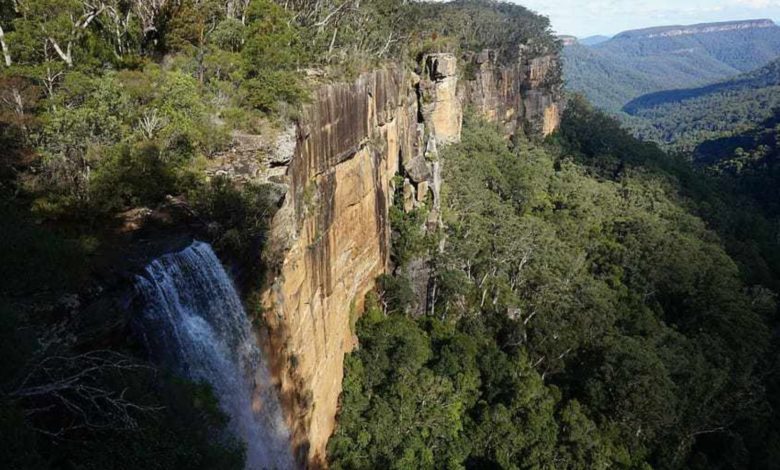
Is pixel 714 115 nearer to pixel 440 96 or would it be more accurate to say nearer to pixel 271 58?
pixel 440 96

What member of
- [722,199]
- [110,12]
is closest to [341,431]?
[110,12]

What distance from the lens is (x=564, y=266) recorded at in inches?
1369

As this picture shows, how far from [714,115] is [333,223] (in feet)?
574

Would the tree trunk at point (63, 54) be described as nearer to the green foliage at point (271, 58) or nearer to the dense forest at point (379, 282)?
the dense forest at point (379, 282)

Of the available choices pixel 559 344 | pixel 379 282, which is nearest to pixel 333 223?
pixel 379 282

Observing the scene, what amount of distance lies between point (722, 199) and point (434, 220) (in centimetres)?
5183

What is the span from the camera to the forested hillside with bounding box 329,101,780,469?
70.6ft

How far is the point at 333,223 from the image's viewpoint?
19.1 m

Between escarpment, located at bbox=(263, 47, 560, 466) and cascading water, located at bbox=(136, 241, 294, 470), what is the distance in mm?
1307

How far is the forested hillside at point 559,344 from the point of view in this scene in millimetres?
21531

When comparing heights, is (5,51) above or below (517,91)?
above

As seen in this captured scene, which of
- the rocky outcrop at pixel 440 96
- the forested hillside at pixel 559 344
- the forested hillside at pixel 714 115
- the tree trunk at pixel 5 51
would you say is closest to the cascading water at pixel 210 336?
the forested hillside at pixel 559 344

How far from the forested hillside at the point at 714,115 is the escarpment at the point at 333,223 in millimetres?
112349

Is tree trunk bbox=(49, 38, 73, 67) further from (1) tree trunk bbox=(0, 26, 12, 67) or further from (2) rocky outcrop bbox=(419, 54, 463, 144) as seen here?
(2) rocky outcrop bbox=(419, 54, 463, 144)
